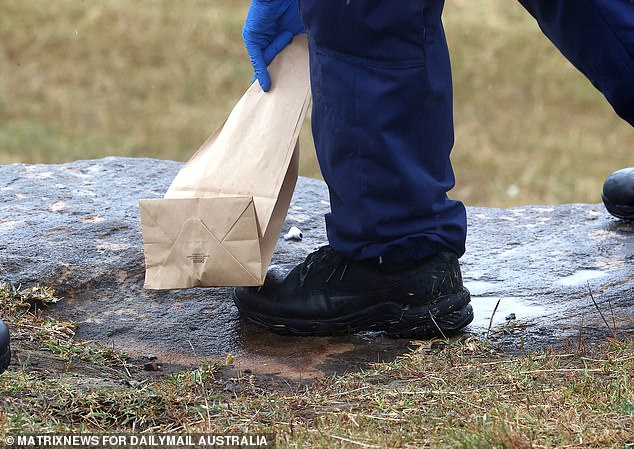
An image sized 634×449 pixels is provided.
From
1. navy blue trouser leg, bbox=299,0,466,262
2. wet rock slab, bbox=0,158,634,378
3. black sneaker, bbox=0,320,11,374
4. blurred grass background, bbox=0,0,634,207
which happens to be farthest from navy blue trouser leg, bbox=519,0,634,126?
blurred grass background, bbox=0,0,634,207

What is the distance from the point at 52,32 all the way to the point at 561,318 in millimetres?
6520

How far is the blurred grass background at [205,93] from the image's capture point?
6879 millimetres

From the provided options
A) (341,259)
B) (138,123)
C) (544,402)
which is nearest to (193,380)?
(341,259)

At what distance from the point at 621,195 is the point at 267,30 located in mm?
1450

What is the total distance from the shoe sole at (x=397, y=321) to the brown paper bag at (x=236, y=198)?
21 cm

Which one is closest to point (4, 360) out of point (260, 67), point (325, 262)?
point (325, 262)

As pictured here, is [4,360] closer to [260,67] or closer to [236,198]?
[236,198]

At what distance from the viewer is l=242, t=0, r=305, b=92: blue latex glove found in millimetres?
2562

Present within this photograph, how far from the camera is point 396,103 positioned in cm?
233

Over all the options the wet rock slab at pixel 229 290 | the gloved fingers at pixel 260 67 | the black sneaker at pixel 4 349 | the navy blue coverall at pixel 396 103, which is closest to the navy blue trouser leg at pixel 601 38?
the navy blue coverall at pixel 396 103

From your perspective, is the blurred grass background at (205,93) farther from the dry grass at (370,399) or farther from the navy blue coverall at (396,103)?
the dry grass at (370,399)

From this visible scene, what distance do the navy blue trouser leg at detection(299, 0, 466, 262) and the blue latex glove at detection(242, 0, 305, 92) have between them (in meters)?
0.20

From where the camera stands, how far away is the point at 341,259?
2.56 meters

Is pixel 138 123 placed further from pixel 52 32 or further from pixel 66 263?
pixel 66 263
